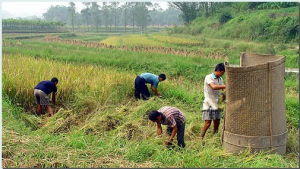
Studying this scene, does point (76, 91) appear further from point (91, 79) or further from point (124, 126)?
point (124, 126)

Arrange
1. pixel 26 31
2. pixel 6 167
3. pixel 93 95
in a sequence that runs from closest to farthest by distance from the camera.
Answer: pixel 6 167
pixel 93 95
pixel 26 31

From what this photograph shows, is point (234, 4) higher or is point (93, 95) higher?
point (234, 4)

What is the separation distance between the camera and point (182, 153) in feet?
11.7

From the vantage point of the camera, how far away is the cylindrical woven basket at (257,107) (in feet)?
10.5

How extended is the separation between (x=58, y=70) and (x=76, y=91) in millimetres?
1494

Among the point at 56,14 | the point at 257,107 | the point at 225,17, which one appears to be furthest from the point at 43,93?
the point at 56,14

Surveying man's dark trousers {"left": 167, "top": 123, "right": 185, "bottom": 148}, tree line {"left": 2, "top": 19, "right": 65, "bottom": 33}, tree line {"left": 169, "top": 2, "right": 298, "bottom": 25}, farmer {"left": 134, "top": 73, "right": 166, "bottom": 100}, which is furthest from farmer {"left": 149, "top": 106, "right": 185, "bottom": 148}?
tree line {"left": 2, "top": 19, "right": 65, "bottom": 33}

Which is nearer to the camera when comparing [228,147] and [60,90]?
[228,147]

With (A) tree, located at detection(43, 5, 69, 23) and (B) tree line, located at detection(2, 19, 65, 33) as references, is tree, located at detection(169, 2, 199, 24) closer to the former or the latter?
(B) tree line, located at detection(2, 19, 65, 33)

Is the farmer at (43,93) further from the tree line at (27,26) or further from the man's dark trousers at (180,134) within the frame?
the tree line at (27,26)

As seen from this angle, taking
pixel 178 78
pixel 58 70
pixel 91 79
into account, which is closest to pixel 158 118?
pixel 91 79

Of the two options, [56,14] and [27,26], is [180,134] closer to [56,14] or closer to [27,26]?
[27,26]

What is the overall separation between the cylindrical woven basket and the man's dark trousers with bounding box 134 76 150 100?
257 centimetres

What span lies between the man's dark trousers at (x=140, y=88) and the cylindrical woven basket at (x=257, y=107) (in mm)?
2573
